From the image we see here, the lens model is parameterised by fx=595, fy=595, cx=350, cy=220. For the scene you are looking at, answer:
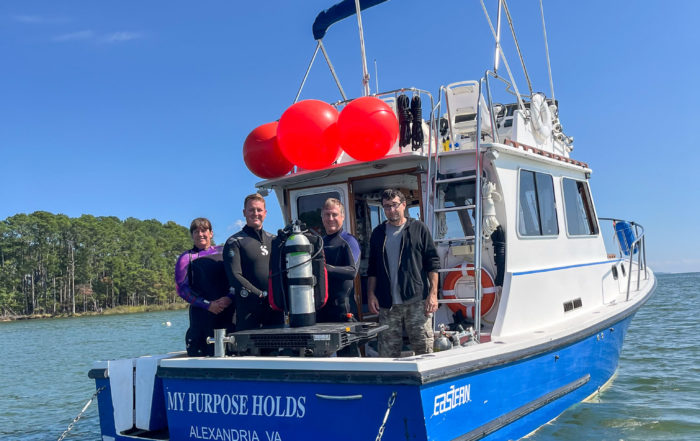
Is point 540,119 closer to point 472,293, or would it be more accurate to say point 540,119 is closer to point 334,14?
point 472,293

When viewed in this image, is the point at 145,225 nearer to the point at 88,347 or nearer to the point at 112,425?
the point at 88,347

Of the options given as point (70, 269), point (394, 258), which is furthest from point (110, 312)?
point (394, 258)

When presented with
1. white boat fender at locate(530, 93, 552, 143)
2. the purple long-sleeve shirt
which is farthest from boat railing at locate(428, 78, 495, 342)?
the purple long-sleeve shirt

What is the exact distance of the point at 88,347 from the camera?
68.5ft

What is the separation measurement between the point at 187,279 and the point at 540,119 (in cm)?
422

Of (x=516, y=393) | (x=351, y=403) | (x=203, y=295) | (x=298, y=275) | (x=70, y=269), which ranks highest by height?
(x=70, y=269)

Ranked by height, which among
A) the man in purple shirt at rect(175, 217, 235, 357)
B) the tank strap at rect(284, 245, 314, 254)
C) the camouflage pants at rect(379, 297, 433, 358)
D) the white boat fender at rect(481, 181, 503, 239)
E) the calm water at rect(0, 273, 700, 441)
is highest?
the white boat fender at rect(481, 181, 503, 239)

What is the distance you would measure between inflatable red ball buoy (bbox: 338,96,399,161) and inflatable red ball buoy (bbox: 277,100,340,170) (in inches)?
6.6

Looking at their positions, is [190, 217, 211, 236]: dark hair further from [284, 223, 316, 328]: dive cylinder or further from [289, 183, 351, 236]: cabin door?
[289, 183, 351, 236]: cabin door

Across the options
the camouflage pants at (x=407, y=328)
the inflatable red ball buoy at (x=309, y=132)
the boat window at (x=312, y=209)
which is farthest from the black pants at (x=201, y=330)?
the boat window at (x=312, y=209)

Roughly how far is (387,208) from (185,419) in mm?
2036

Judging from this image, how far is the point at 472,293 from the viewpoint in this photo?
5.25m

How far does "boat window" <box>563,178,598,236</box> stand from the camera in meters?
6.64

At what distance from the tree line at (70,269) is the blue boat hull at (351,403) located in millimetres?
63258
